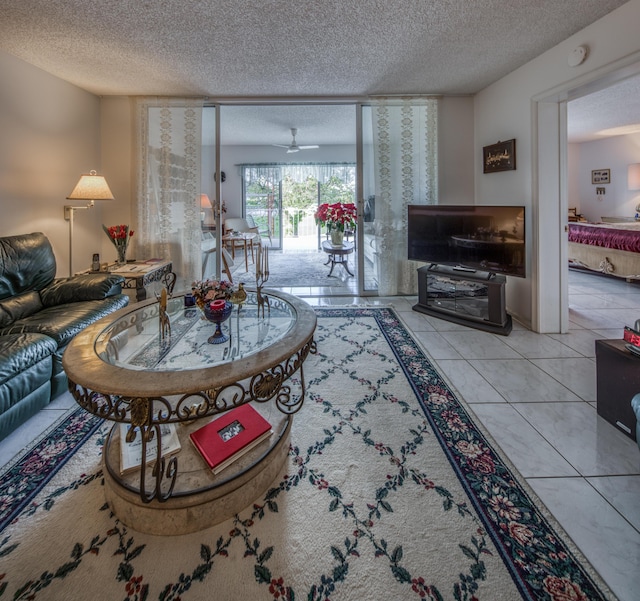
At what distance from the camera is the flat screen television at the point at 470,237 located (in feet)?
10.6

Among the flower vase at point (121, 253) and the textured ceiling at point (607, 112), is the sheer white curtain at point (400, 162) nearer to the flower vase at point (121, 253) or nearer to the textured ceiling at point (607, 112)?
the textured ceiling at point (607, 112)

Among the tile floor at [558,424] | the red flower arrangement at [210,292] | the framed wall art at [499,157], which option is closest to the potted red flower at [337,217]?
the framed wall art at [499,157]

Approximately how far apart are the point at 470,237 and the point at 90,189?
363 centimetres

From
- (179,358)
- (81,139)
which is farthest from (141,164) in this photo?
(179,358)

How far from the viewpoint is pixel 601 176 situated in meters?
7.44

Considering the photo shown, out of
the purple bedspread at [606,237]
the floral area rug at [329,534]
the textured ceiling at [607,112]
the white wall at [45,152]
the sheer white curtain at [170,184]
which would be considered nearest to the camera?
the floral area rug at [329,534]

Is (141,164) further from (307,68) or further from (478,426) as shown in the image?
(478,426)

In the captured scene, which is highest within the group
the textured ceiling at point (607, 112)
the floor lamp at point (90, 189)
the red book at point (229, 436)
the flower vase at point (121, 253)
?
the textured ceiling at point (607, 112)

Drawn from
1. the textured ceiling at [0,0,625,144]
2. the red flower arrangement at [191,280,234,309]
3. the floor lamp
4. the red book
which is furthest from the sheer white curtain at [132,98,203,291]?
the red book

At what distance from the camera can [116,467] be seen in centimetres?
138

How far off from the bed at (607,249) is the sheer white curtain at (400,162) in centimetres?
284

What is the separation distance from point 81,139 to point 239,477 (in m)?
4.11

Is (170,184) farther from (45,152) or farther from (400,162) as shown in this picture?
(400,162)

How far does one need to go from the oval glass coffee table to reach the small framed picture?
28.0ft
